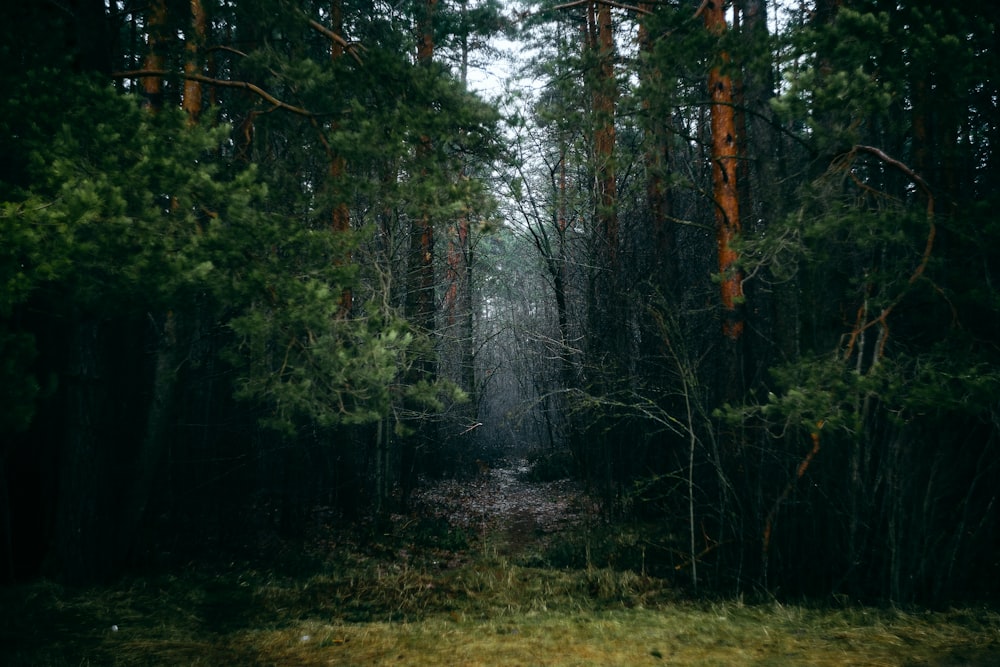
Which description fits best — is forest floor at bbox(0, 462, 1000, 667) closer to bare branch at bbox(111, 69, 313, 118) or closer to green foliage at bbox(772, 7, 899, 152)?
green foliage at bbox(772, 7, 899, 152)

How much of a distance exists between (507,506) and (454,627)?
771cm

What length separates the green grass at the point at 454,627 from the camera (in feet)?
13.1

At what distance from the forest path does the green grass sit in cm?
252

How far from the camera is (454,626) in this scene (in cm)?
505

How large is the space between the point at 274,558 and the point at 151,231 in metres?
4.94

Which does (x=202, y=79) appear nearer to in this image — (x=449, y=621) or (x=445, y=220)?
(x=445, y=220)

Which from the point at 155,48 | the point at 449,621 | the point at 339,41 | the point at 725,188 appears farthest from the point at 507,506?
the point at 155,48

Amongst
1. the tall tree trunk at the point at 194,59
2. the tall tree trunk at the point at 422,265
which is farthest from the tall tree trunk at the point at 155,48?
the tall tree trunk at the point at 422,265

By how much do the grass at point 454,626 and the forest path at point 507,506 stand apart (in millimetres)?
2506

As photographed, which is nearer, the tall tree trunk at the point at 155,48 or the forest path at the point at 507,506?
the tall tree trunk at the point at 155,48

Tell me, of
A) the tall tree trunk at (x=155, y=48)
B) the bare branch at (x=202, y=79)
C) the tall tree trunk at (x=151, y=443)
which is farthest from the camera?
the tall tree trunk at (x=151, y=443)

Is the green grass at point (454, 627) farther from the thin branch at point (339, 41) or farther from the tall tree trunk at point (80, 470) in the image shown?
the thin branch at point (339, 41)

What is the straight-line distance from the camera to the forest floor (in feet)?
13.2

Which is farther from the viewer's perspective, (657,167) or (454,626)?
(657,167)
